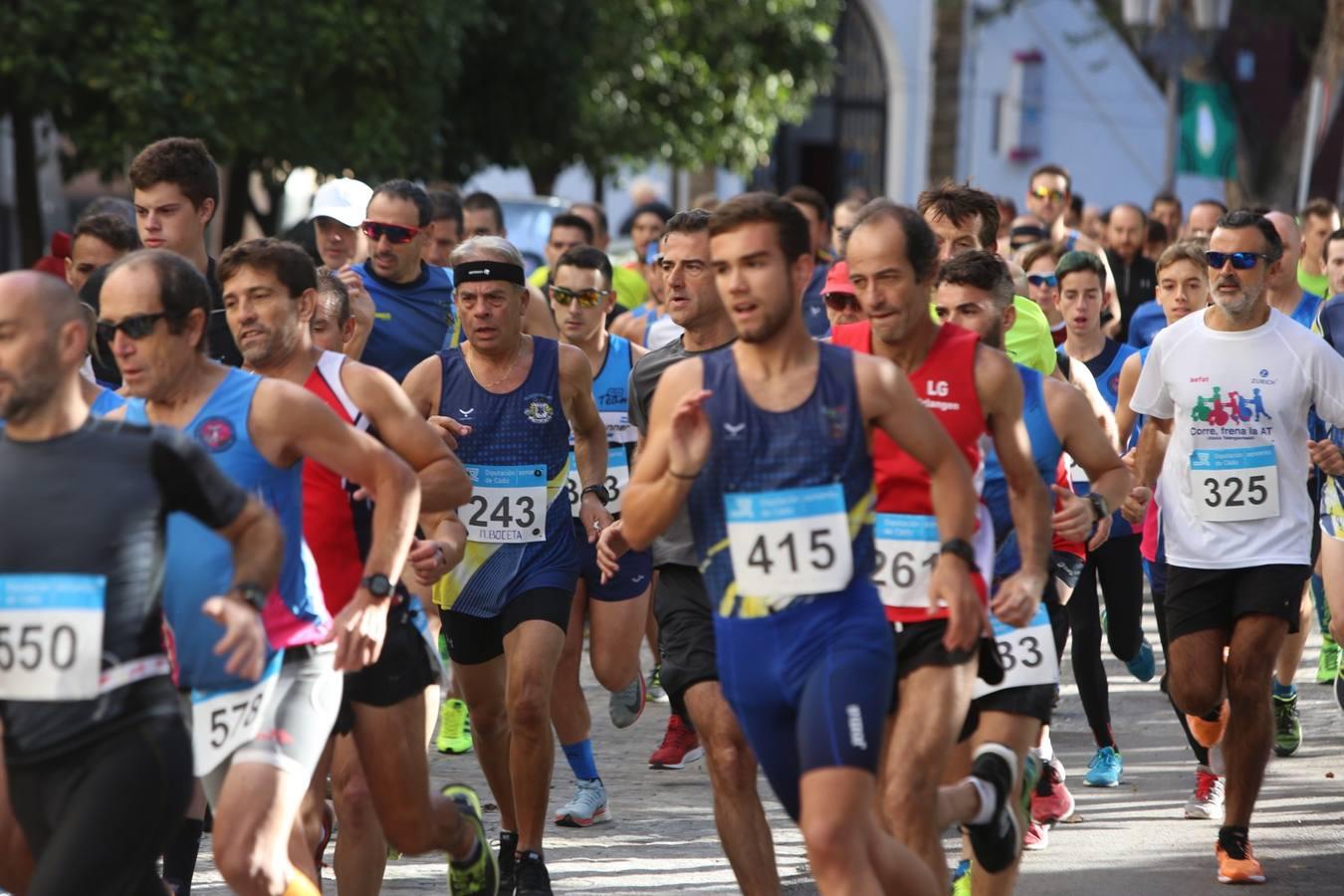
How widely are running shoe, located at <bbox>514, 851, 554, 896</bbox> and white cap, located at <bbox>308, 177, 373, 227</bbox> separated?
10.7 feet

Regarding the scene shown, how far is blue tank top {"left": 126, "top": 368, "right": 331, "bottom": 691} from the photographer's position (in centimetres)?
536

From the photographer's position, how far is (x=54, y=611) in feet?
15.3

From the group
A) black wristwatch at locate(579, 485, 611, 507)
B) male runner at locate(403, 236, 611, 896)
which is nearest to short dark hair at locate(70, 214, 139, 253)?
male runner at locate(403, 236, 611, 896)

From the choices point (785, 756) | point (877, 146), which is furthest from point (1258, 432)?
point (877, 146)

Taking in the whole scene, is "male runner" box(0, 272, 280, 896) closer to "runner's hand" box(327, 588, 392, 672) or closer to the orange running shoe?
"runner's hand" box(327, 588, 392, 672)

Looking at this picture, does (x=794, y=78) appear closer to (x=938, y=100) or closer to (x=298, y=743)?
(x=938, y=100)

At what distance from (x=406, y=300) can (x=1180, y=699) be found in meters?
3.28

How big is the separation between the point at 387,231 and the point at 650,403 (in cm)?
200

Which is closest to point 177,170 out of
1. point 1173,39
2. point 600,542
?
point 600,542

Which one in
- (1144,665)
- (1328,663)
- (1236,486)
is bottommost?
(1328,663)

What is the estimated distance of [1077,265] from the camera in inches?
384

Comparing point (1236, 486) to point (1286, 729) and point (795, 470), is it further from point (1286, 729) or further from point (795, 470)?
point (795, 470)

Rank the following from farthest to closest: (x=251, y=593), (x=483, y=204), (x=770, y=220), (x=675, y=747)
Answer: (x=483, y=204) < (x=675, y=747) < (x=770, y=220) < (x=251, y=593)

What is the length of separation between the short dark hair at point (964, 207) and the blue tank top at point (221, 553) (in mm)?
2891
